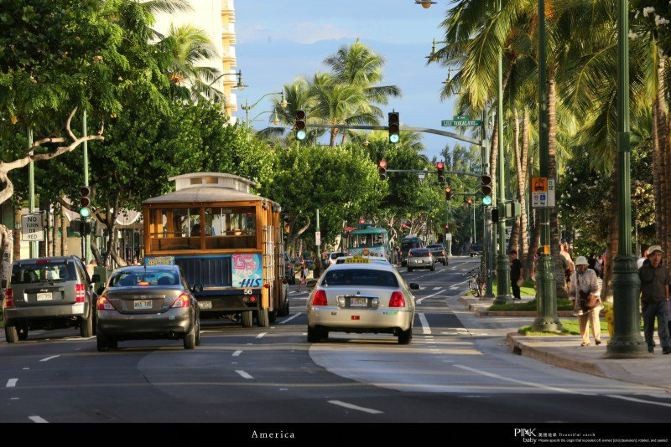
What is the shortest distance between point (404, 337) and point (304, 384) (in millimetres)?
10151

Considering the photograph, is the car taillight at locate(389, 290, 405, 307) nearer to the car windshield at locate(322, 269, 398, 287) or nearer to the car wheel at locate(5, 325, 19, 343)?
the car windshield at locate(322, 269, 398, 287)

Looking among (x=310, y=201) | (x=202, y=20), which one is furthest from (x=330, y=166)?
(x=202, y=20)

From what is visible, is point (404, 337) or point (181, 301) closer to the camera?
point (181, 301)

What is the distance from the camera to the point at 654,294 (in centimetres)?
2569

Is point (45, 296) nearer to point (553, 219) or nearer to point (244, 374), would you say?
point (244, 374)

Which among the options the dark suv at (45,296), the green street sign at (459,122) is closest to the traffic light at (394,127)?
the green street sign at (459,122)

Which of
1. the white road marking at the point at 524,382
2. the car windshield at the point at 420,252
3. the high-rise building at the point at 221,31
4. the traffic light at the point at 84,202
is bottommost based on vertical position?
the white road marking at the point at 524,382

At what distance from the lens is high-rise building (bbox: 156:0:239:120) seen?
116 m

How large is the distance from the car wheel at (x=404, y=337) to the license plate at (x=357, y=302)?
4.02ft

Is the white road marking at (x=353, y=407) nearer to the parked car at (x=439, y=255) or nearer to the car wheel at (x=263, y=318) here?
the car wheel at (x=263, y=318)

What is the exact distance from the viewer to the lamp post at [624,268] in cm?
2455

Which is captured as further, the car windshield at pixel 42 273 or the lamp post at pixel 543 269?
the car windshield at pixel 42 273

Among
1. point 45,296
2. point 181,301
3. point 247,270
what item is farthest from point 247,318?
point 181,301

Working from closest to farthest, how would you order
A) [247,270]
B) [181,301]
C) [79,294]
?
[181,301] → [79,294] → [247,270]
